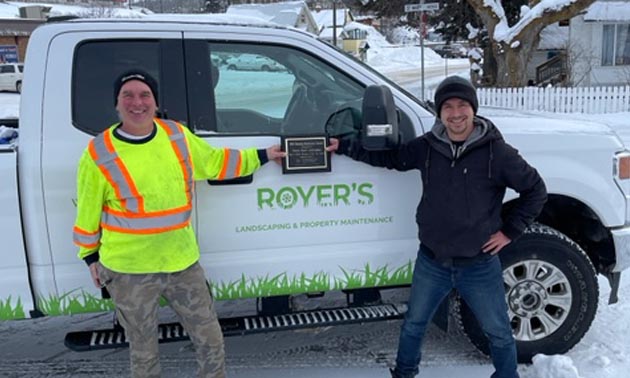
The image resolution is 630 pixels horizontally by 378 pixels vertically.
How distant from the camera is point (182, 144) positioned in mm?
2891

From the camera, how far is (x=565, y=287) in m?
3.65

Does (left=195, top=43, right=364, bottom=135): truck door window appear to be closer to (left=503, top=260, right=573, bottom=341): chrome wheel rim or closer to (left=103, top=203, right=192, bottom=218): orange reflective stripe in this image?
(left=103, top=203, right=192, bottom=218): orange reflective stripe

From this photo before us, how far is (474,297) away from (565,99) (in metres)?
15.1

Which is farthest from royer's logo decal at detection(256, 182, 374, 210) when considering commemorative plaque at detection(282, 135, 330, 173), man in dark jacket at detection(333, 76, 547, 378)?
man in dark jacket at detection(333, 76, 547, 378)

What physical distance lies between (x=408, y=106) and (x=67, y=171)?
1799 millimetres

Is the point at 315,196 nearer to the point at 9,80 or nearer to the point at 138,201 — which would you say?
the point at 138,201

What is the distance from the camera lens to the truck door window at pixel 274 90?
3338 mm

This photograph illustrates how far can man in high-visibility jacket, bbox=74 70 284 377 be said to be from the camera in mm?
2721

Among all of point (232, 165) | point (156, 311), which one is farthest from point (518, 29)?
point (156, 311)

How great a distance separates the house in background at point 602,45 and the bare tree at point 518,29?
522cm

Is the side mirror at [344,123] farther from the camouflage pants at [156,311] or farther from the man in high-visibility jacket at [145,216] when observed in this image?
the camouflage pants at [156,311]

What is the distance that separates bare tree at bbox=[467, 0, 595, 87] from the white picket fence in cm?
163

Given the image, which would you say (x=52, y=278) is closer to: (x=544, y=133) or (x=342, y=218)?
(x=342, y=218)

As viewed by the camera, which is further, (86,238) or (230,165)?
(230,165)
